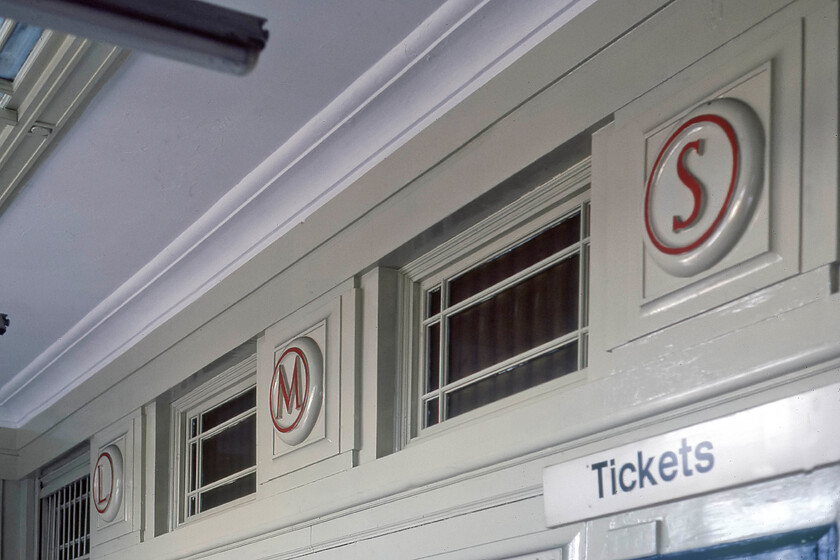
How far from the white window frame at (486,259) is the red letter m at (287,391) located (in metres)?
0.55

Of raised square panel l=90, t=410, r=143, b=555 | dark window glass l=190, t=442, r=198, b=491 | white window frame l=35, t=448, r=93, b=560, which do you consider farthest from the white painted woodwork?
white window frame l=35, t=448, r=93, b=560

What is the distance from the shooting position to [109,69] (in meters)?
3.55

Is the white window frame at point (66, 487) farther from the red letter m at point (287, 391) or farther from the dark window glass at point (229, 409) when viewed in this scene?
the red letter m at point (287, 391)

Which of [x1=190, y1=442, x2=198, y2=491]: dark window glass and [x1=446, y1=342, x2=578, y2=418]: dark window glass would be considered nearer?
[x1=446, y1=342, x2=578, y2=418]: dark window glass

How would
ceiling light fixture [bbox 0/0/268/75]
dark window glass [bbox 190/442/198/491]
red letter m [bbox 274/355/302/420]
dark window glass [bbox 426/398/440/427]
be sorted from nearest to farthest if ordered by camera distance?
ceiling light fixture [bbox 0/0/268/75] < dark window glass [bbox 426/398/440/427] < red letter m [bbox 274/355/302/420] < dark window glass [bbox 190/442/198/491]

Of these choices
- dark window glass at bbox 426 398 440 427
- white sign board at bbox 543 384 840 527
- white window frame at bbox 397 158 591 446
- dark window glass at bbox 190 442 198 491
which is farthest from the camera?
dark window glass at bbox 190 442 198 491

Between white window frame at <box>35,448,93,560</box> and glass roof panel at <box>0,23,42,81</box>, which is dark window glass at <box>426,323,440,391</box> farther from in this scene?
white window frame at <box>35,448,93,560</box>

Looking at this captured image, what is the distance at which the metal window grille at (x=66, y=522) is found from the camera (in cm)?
643

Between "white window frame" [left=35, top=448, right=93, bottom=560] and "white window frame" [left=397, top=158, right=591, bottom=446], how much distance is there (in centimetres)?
296

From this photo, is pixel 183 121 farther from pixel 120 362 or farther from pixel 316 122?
pixel 120 362

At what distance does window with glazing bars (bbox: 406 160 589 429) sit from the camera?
3170 millimetres

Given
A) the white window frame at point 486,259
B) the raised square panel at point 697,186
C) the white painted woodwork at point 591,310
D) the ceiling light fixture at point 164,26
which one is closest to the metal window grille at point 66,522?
the white painted woodwork at point 591,310

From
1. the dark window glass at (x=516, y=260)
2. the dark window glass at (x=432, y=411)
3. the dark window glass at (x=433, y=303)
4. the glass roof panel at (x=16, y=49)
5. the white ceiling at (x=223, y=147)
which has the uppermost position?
the glass roof panel at (x=16, y=49)

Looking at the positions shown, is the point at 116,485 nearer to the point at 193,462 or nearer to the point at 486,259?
the point at 193,462
